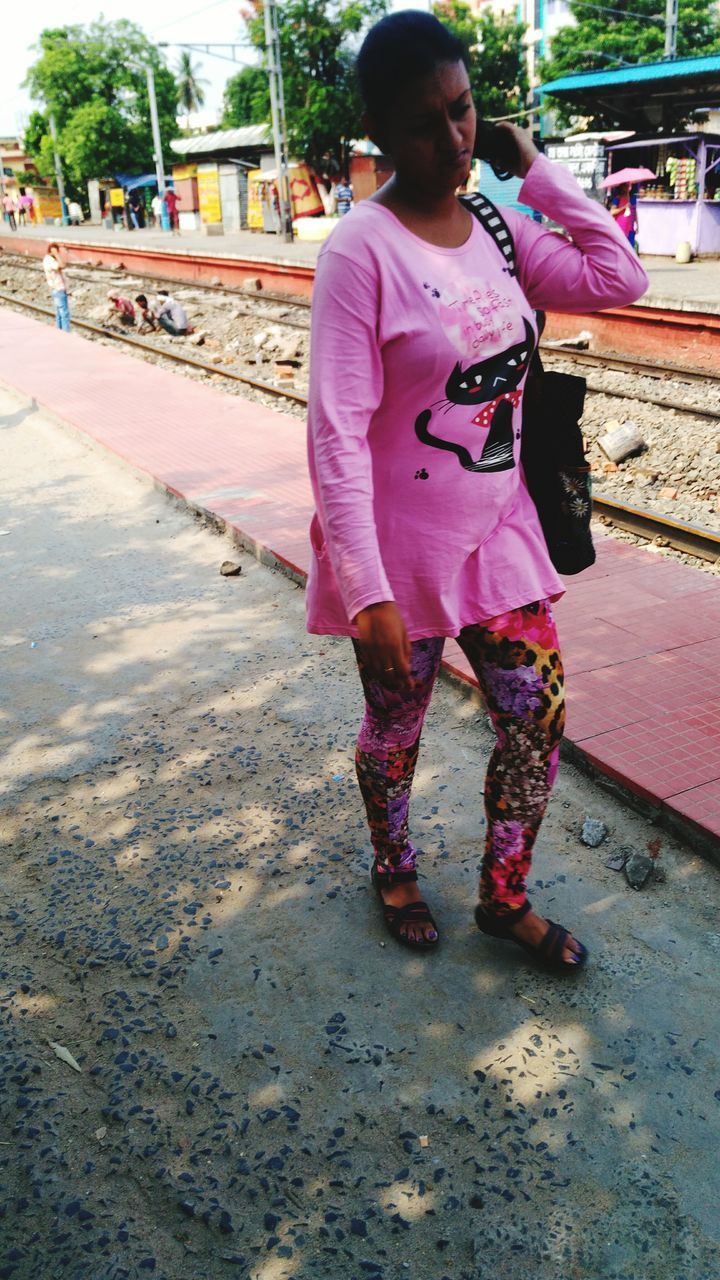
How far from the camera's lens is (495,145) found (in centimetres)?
216

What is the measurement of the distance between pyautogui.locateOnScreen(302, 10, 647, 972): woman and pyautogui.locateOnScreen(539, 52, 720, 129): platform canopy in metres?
22.2

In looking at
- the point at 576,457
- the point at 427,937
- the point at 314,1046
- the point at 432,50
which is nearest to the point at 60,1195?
the point at 314,1046

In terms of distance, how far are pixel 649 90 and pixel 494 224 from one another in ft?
78.9

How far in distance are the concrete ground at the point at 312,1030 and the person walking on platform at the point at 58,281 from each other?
1390 centimetres

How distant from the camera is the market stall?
20375 millimetres

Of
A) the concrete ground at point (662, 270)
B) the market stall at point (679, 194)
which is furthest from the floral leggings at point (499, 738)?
the market stall at point (679, 194)

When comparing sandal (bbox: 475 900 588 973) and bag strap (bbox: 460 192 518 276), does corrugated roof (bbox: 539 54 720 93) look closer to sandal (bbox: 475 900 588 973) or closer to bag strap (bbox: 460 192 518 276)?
bag strap (bbox: 460 192 518 276)

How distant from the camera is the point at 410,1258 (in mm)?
1886

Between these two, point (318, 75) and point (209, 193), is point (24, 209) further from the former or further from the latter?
point (318, 75)

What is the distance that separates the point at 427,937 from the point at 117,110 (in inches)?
2798

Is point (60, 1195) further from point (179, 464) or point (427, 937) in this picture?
point (179, 464)

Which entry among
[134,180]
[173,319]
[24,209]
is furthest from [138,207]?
[173,319]

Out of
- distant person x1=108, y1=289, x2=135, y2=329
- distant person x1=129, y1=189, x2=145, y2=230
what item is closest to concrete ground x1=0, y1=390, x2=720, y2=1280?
distant person x1=108, y1=289, x2=135, y2=329

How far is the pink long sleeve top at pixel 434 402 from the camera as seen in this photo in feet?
6.27
